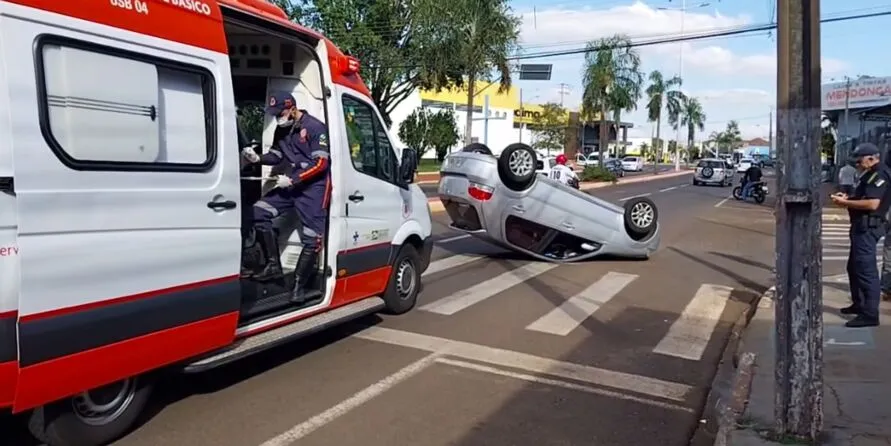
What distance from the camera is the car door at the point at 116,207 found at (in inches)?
155

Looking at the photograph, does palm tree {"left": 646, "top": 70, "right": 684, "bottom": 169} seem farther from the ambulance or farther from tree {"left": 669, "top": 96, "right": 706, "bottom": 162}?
the ambulance

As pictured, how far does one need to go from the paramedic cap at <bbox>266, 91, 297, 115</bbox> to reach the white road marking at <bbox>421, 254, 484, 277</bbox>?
4.60 meters

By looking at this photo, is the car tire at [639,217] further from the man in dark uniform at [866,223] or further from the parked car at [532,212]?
the man in dark uniform at [866,223]

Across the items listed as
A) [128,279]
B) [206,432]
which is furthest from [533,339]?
[128,279]

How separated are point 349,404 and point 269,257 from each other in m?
1.67

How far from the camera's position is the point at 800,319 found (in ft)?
15.0

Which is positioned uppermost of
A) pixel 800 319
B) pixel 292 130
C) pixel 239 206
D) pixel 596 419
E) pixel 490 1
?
pixel 490 1

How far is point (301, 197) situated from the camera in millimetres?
6660

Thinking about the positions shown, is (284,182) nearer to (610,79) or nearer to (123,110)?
(123,110)

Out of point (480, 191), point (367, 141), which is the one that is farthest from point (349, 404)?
point (480, 191)

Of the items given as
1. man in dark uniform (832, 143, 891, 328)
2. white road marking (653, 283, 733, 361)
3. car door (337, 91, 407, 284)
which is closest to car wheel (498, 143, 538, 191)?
white road marking (653, 283, 733, 361)

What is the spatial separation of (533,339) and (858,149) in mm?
3851

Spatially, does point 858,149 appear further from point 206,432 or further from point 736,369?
point 206,432

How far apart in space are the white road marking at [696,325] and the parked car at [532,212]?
1918 millimetres
